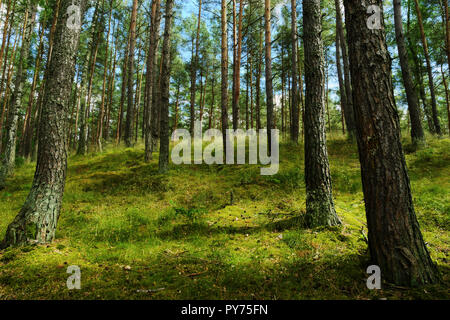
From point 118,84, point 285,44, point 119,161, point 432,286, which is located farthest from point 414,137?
point 118,84

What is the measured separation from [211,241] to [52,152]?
337 cm

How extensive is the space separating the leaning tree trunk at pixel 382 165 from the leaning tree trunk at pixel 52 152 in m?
4.90

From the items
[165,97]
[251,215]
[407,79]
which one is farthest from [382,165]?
[407,79]

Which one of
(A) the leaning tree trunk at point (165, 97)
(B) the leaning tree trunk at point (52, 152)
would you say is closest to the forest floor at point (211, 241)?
(B) the leaning tree trunk at point (52, 152)

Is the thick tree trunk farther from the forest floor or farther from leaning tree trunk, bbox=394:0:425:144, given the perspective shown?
leaning tree trunk, bbox=394:0:425:144

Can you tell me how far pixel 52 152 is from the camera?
3.89 meters

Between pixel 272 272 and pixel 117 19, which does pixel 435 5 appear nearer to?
pixel 272 272

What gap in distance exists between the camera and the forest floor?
238 cm

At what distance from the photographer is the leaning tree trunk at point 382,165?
234cm

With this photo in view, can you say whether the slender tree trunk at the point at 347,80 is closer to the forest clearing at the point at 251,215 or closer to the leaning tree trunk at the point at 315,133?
the forest clearing at the point at 251,215

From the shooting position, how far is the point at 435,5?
13.3 m

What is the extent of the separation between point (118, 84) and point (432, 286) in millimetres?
30633

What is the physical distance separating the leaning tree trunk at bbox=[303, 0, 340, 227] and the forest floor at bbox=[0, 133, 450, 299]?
40 cm

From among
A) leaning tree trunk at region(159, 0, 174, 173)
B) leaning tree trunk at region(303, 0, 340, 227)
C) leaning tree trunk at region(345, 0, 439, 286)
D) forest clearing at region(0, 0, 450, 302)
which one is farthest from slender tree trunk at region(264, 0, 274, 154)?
leaning tree trunk at region(345, 0, 439, 286)
